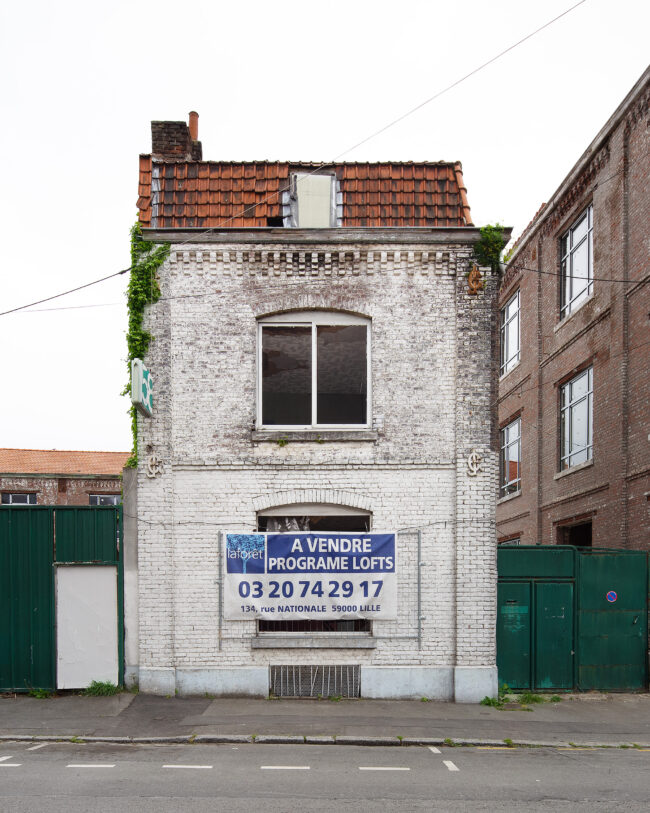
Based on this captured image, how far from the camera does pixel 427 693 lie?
11.6 meters

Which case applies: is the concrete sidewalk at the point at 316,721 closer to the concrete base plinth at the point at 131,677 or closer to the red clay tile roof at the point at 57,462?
the concrete base plinth at the point at 131,677

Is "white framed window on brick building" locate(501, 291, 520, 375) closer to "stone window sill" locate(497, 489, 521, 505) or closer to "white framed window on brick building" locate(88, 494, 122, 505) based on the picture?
"stone window sill" locate(497, 489, 521, 505)

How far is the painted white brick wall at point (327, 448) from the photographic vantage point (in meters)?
11.8

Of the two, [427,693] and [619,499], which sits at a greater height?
[619,499]

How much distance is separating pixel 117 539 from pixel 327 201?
662 cm

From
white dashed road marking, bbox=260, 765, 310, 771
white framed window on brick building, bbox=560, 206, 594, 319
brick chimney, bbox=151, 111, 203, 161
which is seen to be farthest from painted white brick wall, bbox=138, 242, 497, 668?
white framed window on brick building, bbox=560, 206, 594, 319

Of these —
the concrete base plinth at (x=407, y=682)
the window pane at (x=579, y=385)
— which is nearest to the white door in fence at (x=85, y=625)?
the concrete base plinth at (x=407, y=682)

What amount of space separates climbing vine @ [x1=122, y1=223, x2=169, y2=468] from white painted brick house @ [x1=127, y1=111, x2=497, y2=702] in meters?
0.15

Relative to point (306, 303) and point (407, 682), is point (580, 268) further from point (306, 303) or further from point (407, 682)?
point (407, 682)

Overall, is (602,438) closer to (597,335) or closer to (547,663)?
(597,335)

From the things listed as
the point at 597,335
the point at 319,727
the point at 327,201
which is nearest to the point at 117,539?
the point at 319,727

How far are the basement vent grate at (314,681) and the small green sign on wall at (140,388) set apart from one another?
4.61 metres

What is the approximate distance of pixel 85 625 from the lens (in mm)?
11883

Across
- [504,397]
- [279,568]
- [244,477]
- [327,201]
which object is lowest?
[279,568]
